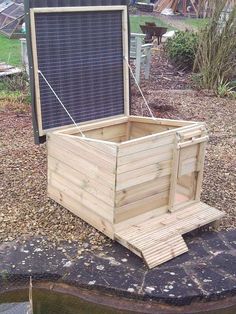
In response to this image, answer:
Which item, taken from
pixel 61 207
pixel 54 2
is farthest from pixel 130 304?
pixel 54 2

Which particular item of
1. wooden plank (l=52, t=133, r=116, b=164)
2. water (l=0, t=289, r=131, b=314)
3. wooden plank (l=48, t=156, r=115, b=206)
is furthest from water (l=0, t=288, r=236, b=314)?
wooden plank (l=52, t=133, r=116, b=164)

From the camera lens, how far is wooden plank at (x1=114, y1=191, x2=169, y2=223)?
126 inches

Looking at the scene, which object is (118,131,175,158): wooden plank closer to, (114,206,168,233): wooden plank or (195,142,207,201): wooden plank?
(195,142,207,201): wooden plank

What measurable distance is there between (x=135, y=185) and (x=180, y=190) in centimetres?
72

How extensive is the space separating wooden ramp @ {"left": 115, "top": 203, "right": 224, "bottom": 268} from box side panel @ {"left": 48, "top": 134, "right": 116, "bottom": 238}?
0.17 metres

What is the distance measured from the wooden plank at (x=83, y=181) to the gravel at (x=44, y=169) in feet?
1.00

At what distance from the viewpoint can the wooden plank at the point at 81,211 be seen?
3.27m

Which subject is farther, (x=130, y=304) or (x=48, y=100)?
(x=48, y=100)

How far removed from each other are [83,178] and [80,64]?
35.8 inches

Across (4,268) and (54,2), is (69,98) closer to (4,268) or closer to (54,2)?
(54,2)

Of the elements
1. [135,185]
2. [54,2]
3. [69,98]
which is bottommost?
[135,185]

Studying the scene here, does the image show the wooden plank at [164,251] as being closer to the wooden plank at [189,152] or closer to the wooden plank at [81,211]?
the wooden plank at [81,211]

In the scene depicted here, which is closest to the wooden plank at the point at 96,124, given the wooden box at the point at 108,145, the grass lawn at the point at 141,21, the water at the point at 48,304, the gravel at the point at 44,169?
the wooden box at the point at 108,145

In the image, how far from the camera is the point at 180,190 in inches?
150
